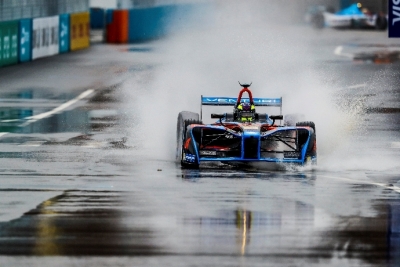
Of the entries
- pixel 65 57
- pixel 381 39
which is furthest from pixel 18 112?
pixel 381 39

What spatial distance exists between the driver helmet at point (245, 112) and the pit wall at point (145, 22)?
3754 centimetres

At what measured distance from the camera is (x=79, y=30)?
50875 millimetres

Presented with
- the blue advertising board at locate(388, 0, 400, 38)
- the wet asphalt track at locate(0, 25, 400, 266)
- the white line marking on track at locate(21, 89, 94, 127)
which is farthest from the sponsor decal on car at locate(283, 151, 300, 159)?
the white line marking on track at locate(21, 89, 94, 127)

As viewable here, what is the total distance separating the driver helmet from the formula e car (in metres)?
0.02

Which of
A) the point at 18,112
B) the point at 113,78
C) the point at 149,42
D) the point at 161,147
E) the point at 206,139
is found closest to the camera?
the point at 206,139

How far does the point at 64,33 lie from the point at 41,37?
4.05 meters

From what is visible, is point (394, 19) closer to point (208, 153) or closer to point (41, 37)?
point (208, 153)

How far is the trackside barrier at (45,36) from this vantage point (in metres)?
42.3

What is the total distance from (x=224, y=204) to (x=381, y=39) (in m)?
46.5

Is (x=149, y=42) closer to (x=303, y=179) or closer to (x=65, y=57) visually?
(x=65, y=57)

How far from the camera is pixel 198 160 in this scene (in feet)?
54.3

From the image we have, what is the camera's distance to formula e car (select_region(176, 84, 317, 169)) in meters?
16.5

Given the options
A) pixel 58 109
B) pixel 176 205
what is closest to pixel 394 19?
pixel 176 205

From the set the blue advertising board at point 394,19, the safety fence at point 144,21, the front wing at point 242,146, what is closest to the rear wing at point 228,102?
the front wing at point 242,146
